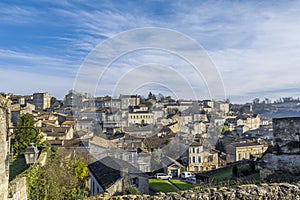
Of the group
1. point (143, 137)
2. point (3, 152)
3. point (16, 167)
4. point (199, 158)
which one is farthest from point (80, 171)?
point (199, 158)

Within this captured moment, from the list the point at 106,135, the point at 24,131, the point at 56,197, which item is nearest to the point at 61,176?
the point at 56,197

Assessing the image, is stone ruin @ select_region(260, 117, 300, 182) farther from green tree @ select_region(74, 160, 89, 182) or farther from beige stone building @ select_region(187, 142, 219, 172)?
beige stone building @ select_region(187, 142, 219, 172)

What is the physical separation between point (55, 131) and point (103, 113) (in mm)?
7932

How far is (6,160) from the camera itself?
4.14 m

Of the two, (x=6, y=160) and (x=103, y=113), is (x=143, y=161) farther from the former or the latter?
(x=6, y=160)

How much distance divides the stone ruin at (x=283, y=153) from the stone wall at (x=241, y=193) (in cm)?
208

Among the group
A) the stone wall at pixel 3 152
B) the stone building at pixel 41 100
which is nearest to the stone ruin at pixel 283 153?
the stone wall at pixel 3 152

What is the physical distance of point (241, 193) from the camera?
5.75 m

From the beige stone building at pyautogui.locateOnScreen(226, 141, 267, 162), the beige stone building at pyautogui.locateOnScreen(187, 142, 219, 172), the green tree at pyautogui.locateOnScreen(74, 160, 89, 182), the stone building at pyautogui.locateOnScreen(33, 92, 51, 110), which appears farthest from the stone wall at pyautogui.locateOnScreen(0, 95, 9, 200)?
the stone building at pyautogui.locateOnScreen(33, 92, 51, 110)

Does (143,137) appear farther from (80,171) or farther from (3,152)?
(3,152)

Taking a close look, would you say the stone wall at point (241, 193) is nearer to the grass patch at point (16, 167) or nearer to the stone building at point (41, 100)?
the grass patch at point (16, 167)

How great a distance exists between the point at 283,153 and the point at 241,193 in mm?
3899

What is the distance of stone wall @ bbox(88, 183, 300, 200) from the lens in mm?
5391

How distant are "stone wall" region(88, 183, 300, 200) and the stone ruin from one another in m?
2.08
